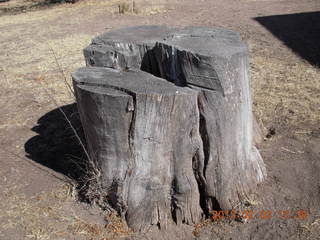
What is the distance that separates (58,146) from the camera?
3736 mm

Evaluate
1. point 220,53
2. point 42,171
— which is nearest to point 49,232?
point 42,171

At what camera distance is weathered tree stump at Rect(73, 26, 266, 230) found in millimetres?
2270

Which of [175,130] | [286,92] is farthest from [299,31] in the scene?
[175,130]

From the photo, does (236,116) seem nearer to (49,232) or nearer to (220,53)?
(220,53)

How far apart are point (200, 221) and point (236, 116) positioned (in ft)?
2.75

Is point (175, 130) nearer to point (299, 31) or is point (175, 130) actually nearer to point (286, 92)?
point (286, 92)

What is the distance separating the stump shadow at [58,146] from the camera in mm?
3312

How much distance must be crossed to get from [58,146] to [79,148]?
0.28 meters

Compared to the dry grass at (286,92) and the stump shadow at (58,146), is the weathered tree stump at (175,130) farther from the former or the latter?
the dry grass at (286,92)

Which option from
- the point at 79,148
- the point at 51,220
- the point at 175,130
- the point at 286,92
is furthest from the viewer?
the point at 286,92

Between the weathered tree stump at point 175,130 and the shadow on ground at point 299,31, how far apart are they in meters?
3.62

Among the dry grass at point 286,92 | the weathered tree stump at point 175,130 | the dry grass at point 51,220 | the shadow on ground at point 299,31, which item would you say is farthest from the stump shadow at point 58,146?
the shadow on ground at point 299,31

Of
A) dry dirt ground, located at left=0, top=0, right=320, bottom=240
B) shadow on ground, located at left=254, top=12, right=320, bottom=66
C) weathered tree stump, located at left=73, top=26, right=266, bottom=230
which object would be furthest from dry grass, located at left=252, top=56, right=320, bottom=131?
weathered tree stump, located at left=73, top=26, right=266, bottom=230

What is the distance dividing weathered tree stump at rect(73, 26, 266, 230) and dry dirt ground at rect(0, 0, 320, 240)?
19 cm
